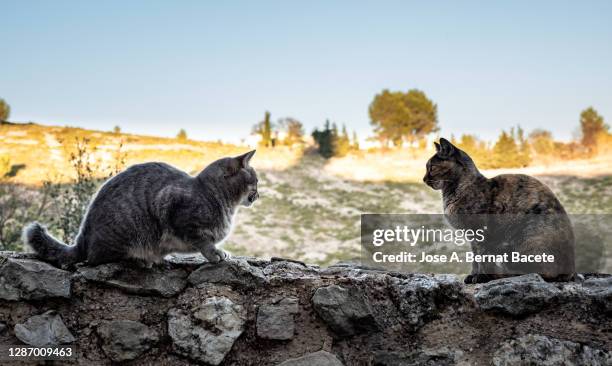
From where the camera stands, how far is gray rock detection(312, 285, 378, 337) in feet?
12.0

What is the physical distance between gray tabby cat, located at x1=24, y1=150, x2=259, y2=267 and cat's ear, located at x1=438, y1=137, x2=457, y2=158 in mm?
1703

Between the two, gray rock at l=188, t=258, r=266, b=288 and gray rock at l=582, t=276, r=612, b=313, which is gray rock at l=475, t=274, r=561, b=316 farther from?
gray rock at l=188, t=258, r=266, b=288

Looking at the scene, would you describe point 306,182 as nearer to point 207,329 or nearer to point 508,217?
point 508,217

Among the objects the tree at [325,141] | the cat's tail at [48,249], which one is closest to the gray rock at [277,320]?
the cat's tail at [48,249]

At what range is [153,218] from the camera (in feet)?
12.5

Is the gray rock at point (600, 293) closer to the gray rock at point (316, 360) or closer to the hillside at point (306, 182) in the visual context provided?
the gray rock at point (316, 360)

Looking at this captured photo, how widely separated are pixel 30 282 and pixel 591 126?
34392 mm

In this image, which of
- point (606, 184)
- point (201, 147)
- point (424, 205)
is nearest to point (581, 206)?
point (606, 184)

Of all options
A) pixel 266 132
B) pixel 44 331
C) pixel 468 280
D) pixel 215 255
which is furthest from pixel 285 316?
pixel 266 132

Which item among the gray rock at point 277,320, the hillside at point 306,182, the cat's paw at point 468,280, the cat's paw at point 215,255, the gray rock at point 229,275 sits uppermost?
the cat's paw at point 215,255

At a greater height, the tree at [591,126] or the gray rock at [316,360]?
the tree at [591,126]

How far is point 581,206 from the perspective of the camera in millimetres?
22156

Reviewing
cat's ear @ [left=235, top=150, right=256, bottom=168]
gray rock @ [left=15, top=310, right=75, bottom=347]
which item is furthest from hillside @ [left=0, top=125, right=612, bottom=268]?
gray rock @ [left=15, top=310, right=75, bottom=347]

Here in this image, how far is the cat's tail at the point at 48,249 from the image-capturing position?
3936 millimetres
